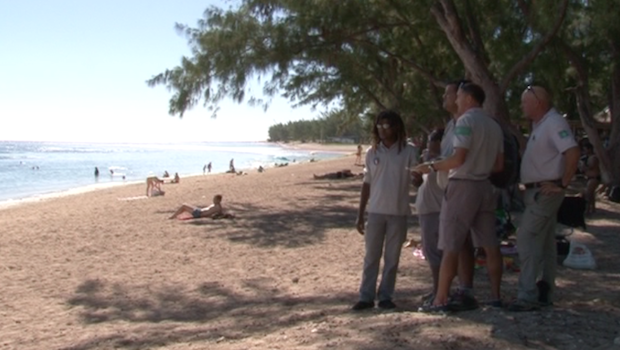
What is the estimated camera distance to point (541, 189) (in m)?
4.54

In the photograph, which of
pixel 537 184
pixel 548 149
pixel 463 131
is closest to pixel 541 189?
pixel 537 184

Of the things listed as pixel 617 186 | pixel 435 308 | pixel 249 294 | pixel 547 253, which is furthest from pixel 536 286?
pixel 617 186

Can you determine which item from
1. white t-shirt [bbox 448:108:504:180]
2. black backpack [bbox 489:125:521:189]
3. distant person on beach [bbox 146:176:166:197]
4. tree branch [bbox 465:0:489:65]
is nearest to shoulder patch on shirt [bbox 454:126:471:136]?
white t-shirt [bbox 448:108:504:180]

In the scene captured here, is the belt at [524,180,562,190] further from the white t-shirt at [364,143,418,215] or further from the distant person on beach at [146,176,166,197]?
the distant person on beach at [146,176,166,197]

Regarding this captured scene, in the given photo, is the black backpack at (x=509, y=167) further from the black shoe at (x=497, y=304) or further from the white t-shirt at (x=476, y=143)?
the black shoe at (x=497, y=304)

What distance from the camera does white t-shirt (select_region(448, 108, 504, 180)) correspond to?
4414 millimetres

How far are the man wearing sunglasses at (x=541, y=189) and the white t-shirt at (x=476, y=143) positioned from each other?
1.05ft

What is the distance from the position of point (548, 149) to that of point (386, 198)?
1186 mm

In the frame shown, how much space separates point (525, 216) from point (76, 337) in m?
3.58

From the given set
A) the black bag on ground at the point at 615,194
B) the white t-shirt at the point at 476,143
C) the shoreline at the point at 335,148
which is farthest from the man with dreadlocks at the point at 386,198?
the shoreline at the point at 335,148

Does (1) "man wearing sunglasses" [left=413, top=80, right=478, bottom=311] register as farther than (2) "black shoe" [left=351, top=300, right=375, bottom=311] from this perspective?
No

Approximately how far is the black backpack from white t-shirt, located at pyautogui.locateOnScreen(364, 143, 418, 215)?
2.01 feet

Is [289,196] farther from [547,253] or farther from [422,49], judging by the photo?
[547,253]

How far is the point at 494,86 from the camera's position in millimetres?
10938
